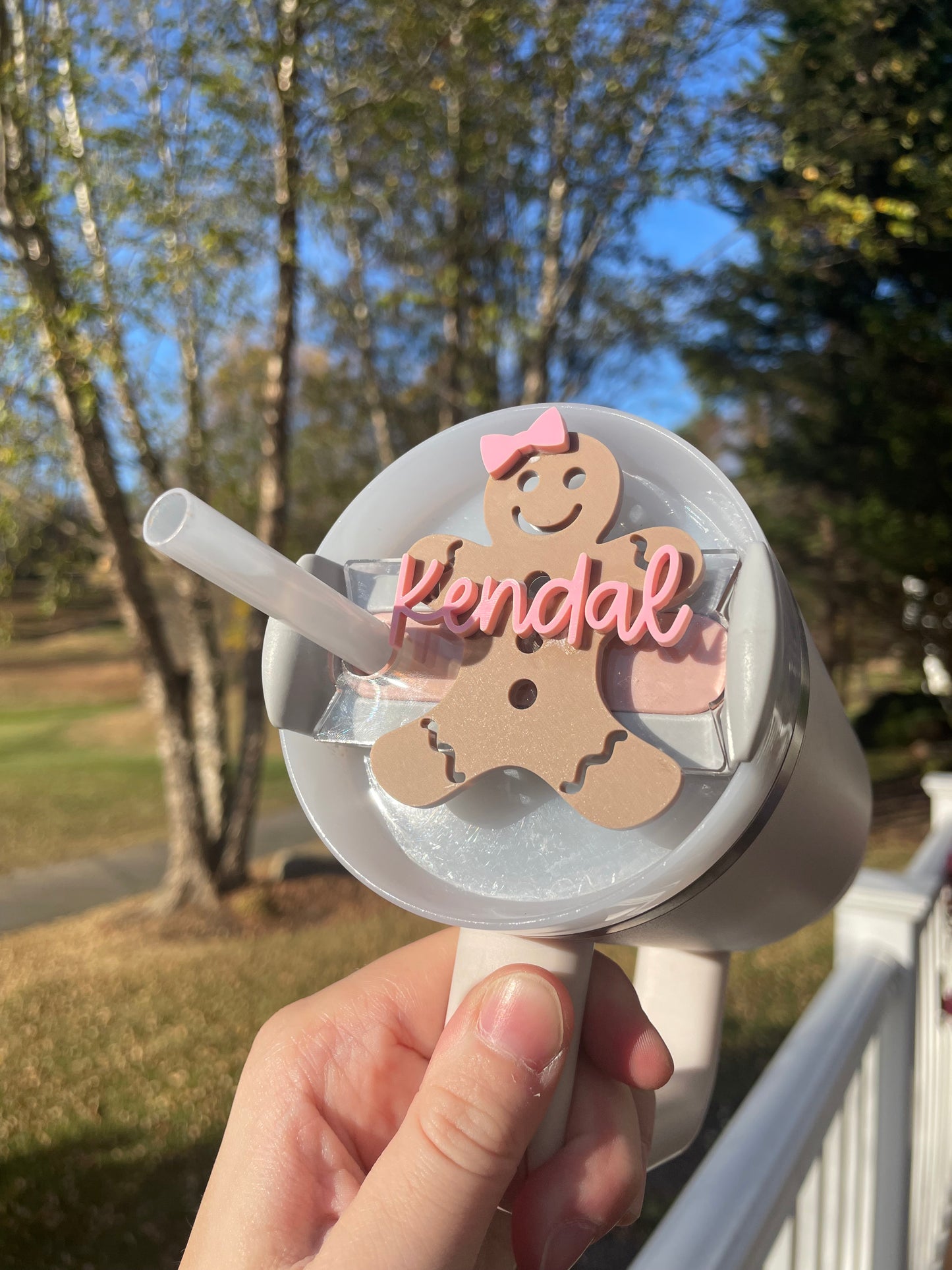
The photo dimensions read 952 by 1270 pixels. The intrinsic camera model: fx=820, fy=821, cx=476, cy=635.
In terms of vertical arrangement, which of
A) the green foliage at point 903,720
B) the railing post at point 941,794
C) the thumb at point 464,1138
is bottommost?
the green foliage at point 903,720

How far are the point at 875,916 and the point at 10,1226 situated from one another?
0.70m

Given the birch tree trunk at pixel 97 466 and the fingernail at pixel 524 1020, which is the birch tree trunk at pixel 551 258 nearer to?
the birch tree trunk at pixel 97 466

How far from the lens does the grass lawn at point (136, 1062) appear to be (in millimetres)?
450

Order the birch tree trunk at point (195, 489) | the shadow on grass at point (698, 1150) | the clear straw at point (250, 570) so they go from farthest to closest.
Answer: the birch tree trunk at point (195, 489), the shadow on grass at point (698, 1150), the clear straw at point (250, 570)

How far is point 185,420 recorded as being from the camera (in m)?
1.34

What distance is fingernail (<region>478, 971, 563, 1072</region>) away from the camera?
0.82ft

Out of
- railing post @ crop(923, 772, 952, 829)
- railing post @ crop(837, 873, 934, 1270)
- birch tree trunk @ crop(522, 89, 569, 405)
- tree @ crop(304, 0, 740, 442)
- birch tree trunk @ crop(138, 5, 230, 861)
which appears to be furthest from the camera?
birch tree trunk @ crop(522, 89, 569, 405)

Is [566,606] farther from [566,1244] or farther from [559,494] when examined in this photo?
[566,1244]

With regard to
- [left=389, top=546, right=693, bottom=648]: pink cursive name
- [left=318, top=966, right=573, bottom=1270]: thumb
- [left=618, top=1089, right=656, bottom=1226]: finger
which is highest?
[left=389, top=546, right=693, bottom=648]: pink cursive name

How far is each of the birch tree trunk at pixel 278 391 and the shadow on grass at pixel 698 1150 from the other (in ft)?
2.25

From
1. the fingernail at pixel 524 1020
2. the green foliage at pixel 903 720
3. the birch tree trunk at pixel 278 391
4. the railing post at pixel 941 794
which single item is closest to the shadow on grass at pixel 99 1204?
the fingernail at pixel 524 1020

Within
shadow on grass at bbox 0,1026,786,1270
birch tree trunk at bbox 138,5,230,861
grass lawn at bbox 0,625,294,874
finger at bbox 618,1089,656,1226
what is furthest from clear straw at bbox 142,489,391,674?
birch tree trunk at bbox 138,5,230,861

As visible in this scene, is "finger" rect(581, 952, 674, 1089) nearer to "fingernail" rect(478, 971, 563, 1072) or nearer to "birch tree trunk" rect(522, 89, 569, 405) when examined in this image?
"fingernail" rect(478, 971, 563, 1072)

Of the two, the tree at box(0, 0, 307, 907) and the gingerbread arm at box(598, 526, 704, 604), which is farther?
the tree at box(0, 0, 307, 907)
